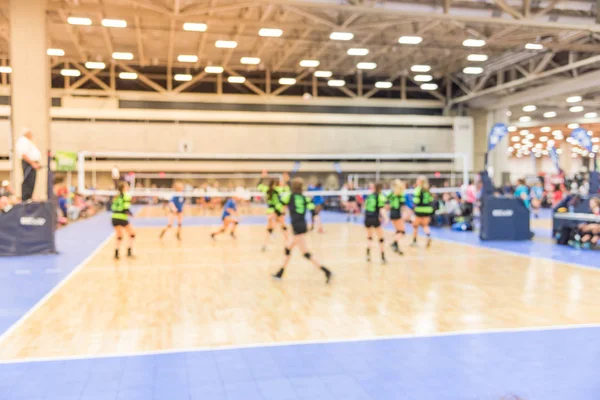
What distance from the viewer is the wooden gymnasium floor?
5.66 m

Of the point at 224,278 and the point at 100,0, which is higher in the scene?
the point at 100,0

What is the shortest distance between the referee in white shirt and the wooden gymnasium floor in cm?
225

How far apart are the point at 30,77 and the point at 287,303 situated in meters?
11.2

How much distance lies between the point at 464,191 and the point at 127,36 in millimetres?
17172

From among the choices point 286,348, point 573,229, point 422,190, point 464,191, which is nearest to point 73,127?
point 464,191

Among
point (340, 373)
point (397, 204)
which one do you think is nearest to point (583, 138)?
point (397, 204)

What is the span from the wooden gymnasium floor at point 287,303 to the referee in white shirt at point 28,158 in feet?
7.38

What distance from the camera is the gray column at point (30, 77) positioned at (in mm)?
14492

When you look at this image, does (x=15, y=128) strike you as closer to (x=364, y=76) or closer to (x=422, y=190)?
(x=422, y=190)

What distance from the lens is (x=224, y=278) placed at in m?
9.52

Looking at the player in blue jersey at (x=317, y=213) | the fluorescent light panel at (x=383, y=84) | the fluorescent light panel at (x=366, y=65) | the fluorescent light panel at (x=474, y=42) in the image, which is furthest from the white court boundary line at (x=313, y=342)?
the fluorescent light panel at (x=383, y=84)

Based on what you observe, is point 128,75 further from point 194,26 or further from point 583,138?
point 583,138

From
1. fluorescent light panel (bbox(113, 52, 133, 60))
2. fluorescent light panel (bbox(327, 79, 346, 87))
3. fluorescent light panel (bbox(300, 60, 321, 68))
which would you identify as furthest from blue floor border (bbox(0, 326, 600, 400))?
fluorescent light panel (bbox(327, 79, 346, 87))

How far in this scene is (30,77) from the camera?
14.7m
